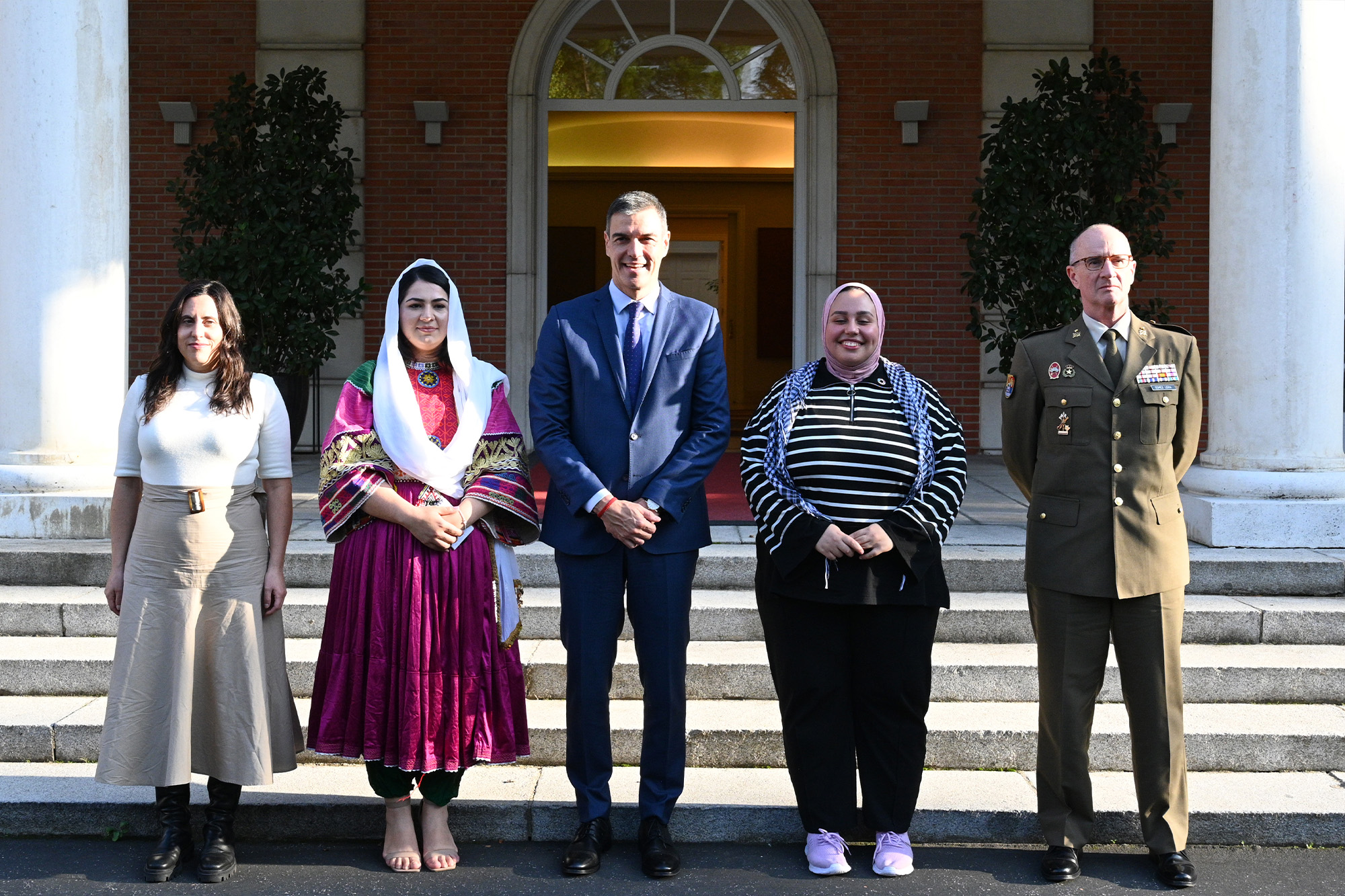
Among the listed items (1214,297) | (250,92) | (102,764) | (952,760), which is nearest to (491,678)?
(102,764)

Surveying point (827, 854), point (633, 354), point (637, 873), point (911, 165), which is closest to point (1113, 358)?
point (633, 354)

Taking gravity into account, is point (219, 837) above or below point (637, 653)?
below

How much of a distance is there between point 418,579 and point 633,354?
34.9 inches

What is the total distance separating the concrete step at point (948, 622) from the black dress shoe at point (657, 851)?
1421 millimetres

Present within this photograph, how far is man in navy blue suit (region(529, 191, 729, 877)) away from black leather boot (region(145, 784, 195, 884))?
1092 mm

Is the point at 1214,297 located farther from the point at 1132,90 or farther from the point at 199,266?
the point at 199,266

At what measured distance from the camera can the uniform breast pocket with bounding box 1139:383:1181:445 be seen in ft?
11.3

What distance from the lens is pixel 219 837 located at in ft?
11.3

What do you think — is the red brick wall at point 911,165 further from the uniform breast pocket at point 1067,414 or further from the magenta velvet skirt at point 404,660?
the magenta velvet skirt at point 404,660

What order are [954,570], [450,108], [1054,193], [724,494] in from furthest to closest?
[450,108] < [1054,193] < [724,494] < [954,570]

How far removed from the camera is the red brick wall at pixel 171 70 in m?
9.20

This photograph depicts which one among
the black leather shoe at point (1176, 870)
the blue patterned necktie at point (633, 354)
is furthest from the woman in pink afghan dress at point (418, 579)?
the black leather shoe at point (1176, 870)

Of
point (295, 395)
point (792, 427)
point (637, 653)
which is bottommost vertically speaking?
point (637, 653)

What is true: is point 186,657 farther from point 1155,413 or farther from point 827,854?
point 1155,413
